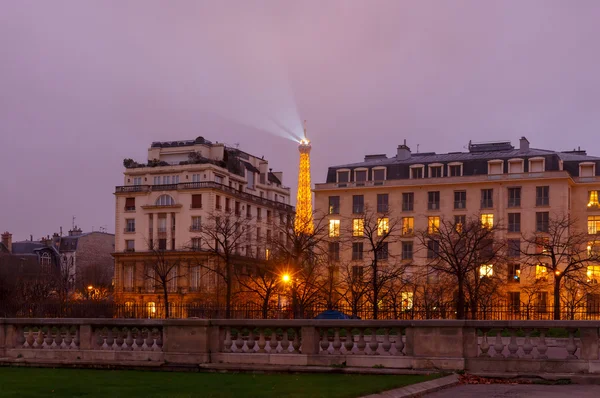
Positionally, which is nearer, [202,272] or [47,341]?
[47,341]

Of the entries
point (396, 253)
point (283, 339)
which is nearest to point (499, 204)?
point (396, 253)

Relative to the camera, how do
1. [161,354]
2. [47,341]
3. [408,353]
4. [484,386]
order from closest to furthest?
[484,386]
[408,353]
[161,354]
[47,341]

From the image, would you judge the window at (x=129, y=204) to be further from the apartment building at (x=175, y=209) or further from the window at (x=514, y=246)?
the window at (x=514, y=246)

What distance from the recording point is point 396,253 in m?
85.9

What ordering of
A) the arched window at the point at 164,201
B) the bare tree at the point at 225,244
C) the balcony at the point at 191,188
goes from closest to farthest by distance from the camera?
the bare tree at the point at 225,244 < the balcony at the point at 191,188 < the arched window at the point at 164,201

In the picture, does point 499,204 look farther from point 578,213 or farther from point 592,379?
point 592,379

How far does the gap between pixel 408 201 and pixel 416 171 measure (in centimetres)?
367

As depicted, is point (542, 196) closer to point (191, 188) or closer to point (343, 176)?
point (343, 176)

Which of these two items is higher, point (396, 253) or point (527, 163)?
point (527, 163)

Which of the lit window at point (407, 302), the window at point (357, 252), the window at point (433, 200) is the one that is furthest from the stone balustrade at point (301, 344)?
the window at point (357, 252)

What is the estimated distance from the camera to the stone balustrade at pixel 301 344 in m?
17.6

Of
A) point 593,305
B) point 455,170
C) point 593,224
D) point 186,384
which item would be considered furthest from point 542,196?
point 186,384

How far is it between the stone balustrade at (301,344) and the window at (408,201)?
64.9 m

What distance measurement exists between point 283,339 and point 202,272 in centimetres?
7760
